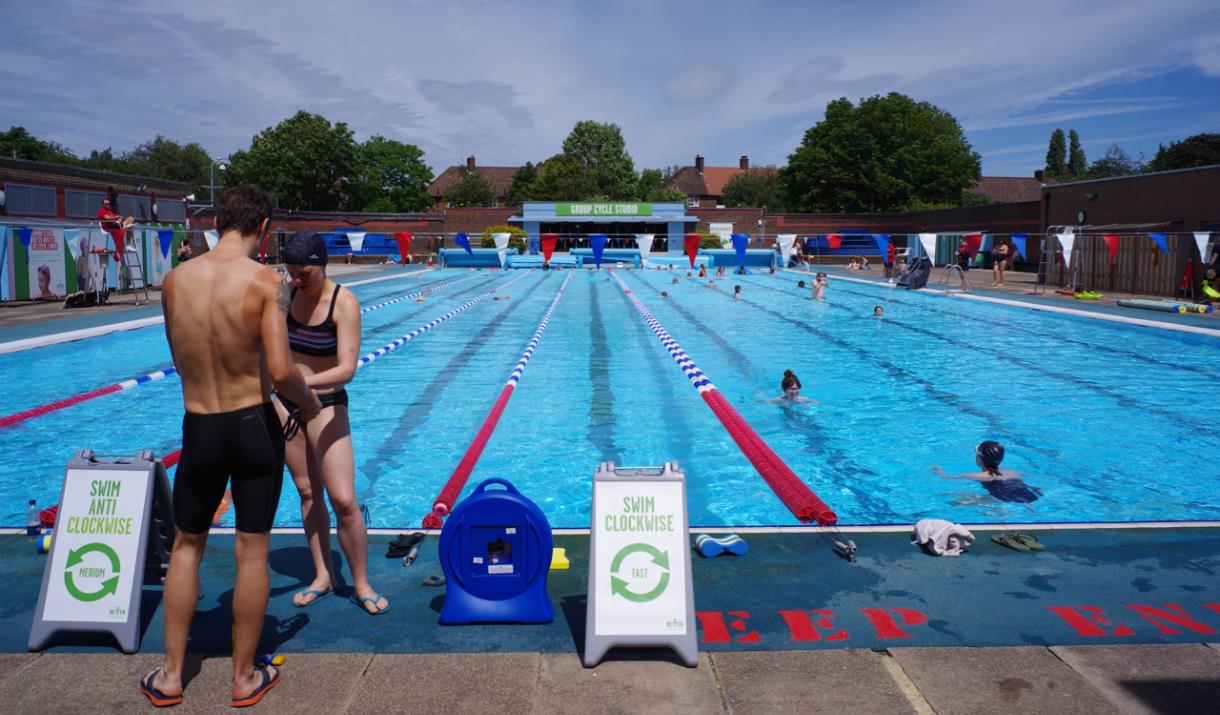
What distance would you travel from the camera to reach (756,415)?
9312 millimetres

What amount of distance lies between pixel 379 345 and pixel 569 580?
37.1 feet

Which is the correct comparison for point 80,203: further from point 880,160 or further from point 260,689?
point 880,160

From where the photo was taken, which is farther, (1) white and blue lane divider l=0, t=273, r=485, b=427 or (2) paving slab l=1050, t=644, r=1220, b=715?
(1) white and blue lane divider l=0, t=273, r=485, b=427

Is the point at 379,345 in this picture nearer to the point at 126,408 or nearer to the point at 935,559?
the point at 126,408

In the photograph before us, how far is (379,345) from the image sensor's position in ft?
47.6

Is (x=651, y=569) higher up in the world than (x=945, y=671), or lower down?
higher up

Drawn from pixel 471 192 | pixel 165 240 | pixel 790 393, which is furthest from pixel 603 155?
pixel 790 393

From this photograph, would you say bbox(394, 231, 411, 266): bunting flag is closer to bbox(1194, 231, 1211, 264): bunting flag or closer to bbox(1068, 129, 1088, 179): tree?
bbox(1194, 231, 1211, 264): bunting flag

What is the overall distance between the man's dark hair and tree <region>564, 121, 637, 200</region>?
80.2 meters

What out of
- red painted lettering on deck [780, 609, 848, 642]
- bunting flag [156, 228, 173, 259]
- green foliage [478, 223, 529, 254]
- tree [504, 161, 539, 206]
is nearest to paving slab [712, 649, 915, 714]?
red painted lettering on deck [780, 609, 848, 642]

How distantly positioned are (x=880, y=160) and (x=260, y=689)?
66239mm

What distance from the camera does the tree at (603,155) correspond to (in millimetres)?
82562

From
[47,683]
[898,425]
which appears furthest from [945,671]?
[898,425]

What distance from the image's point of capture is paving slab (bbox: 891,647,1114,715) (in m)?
2.81
